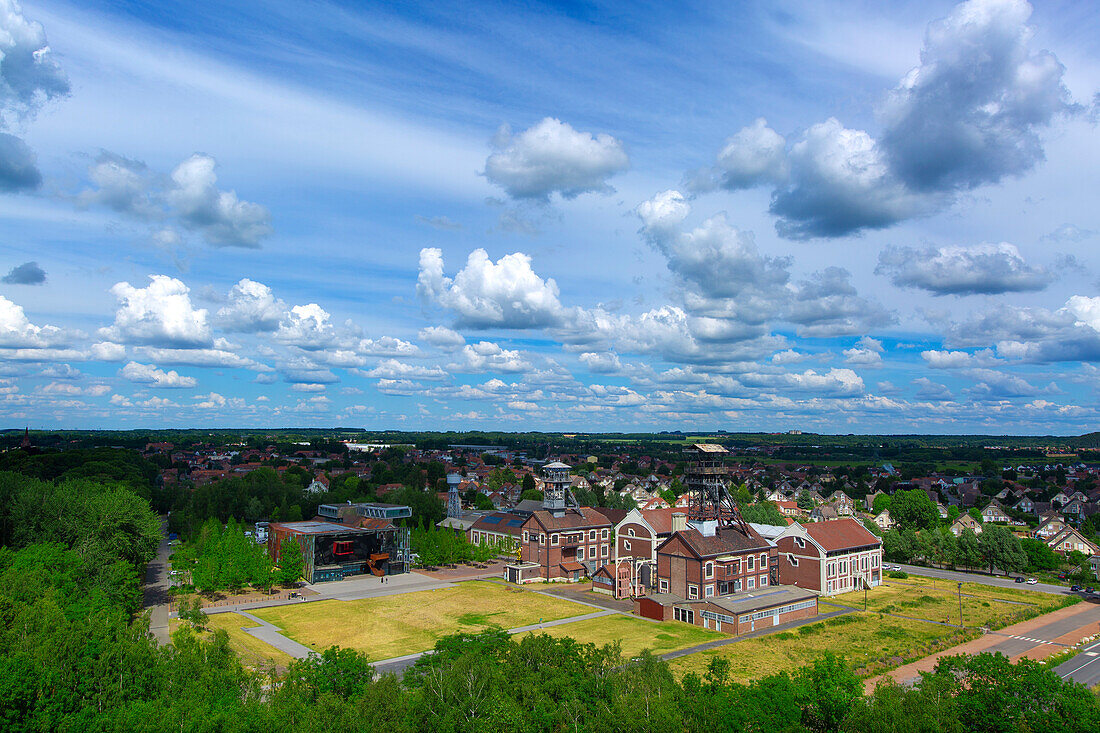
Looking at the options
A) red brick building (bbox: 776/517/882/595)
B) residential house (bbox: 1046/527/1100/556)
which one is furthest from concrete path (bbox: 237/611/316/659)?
residential house (bbox: 1046/527/1100/556)

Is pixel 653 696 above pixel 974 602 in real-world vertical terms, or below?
above

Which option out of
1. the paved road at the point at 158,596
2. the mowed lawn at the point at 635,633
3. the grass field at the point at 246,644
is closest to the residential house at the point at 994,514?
the mowed lawn at the point at 635,633

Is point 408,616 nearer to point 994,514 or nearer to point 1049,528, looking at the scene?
point 1049,528

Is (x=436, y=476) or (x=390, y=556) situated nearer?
(x=390, y=556)

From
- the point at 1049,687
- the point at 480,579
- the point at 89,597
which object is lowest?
the point at 480,579

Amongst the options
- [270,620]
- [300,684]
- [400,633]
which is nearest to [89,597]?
[270,620]

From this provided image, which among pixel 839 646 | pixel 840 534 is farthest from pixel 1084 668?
pixel 840 534

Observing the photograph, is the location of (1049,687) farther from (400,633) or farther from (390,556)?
(390,556)
